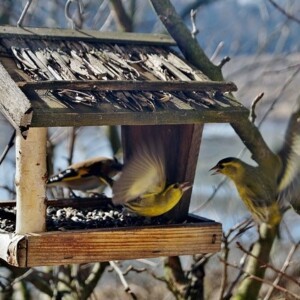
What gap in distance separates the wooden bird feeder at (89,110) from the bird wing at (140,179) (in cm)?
13

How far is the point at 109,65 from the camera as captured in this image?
3.26 metres

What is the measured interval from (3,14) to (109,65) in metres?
2.16

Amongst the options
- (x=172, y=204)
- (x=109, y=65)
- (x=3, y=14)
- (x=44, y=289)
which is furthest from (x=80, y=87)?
(x=3, y=14)

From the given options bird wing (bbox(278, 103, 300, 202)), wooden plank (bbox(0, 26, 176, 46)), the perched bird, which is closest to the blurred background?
bird wing (bbox(278, 103, 300, 202))

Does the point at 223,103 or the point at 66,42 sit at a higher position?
the point at 66,42

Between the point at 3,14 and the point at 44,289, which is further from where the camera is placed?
the point at 3,14

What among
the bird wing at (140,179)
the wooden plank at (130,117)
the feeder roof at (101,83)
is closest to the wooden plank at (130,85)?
the feeder roof at (101,83)

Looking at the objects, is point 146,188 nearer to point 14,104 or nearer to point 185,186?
point 185,186

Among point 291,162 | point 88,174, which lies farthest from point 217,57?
point 291,162

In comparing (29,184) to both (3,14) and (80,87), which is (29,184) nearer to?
(80,87)

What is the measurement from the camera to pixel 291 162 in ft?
11.8

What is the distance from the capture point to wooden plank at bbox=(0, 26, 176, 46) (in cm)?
335

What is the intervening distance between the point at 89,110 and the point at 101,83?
14cm

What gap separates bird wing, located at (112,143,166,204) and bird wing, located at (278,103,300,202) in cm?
55
